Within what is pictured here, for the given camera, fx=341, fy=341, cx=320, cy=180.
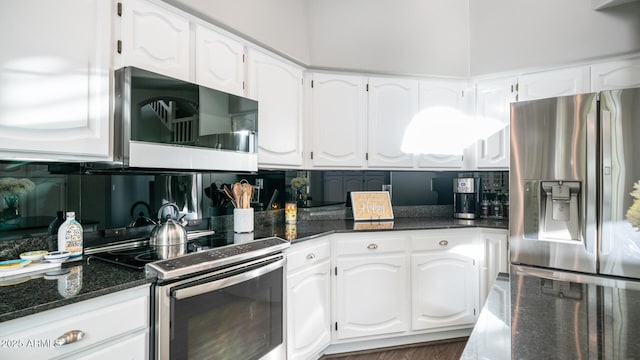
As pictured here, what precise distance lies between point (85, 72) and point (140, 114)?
252mm

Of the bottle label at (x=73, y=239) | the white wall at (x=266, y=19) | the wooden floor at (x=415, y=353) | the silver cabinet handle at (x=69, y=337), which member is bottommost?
the wooden floor at (x=415, y=353)

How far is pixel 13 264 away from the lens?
1.26 m

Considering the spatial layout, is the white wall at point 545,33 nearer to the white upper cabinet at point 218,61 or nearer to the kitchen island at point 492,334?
the white upper cabinet at point 218,61

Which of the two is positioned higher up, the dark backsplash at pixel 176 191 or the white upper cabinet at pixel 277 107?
the white upper cabinet at pixel 277 107

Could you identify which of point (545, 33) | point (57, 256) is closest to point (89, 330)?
point (57, 256)

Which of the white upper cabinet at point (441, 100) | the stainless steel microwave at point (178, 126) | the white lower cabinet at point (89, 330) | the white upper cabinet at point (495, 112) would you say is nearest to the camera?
the white lower cabinet at point (89, 330)

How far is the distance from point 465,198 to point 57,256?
2.84m

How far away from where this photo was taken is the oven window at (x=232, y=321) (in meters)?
1.36

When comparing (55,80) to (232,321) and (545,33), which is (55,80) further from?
(545,33)

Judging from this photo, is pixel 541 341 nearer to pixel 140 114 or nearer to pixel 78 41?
pixel 140 114

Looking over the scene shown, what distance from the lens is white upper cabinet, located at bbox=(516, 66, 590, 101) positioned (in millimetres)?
2605

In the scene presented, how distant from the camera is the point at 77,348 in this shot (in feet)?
3.43

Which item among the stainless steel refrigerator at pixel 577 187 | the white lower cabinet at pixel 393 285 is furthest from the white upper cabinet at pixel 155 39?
the stainless steel refrigerator at pixel 577 187

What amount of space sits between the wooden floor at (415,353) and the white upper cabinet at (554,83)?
2.05m
